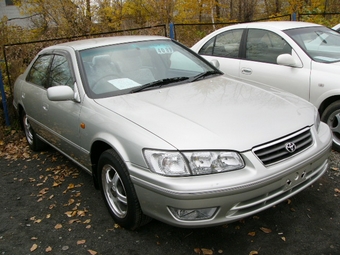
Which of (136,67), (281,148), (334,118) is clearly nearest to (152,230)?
(281,148)

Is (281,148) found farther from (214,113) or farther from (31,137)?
(31,137)

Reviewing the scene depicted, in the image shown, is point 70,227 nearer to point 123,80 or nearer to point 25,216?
point 25,216

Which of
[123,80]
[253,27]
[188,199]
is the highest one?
[253,27]

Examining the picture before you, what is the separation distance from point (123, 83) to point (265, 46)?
106 inches

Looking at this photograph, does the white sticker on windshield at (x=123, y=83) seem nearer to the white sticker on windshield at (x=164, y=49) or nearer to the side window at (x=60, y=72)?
the side window at (x=60, y=72)

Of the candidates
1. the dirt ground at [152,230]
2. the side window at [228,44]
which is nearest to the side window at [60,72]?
the dirt ground at [152,230]

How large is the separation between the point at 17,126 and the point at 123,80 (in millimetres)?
3691

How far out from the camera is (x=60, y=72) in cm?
413

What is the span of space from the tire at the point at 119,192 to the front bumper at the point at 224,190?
13 cm

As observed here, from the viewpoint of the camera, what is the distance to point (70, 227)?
11.0 ft

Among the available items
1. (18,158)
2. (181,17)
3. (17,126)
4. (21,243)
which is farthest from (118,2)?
(21,243)

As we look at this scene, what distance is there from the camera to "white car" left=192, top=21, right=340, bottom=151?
4.51 meters

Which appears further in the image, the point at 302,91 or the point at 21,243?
the point at 302,91

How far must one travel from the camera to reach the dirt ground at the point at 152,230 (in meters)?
2.90
